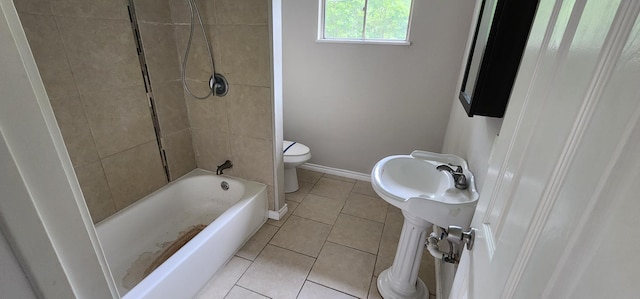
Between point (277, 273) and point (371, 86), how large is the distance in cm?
172

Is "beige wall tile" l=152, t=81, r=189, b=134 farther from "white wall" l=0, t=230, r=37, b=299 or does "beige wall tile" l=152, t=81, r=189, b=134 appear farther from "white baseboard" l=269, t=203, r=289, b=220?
"white wall" l=0, t=230, r=37, b=299

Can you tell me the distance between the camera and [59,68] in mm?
1288

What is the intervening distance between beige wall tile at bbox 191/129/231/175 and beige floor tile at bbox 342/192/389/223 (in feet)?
3.55

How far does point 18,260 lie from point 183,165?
6.28 feet

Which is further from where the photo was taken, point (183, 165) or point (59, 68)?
point (183, 165)

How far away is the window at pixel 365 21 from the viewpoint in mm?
2190

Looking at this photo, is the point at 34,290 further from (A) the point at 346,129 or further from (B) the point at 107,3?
(A) the point at 346,129

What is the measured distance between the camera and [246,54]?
5.65 ft

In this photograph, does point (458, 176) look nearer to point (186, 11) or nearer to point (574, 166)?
point (574, 166)

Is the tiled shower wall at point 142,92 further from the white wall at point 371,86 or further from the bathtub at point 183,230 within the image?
the white wall at point 371,86

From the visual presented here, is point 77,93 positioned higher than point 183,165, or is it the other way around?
point 77,93

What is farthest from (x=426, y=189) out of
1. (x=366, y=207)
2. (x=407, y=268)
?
(x=366, y=207)

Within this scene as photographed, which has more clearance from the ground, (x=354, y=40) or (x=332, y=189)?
(x=354, y=40)

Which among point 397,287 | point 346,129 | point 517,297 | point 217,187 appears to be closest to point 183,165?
point 217,187
